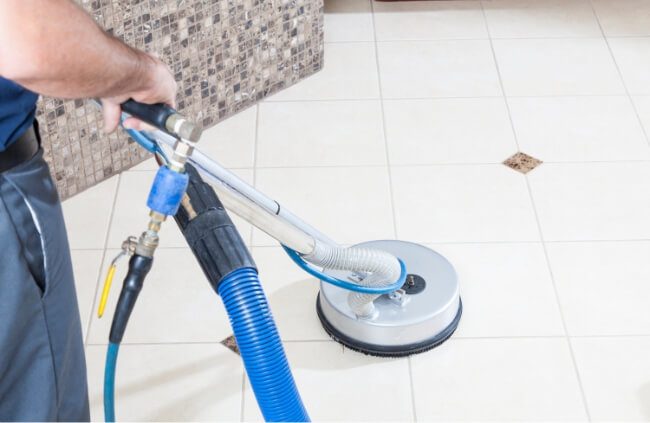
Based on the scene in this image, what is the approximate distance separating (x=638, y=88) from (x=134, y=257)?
2.71 m

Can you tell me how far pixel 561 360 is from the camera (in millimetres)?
2520

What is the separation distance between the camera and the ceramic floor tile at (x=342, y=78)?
3.62 meters

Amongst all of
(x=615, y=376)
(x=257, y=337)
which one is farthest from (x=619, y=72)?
(x=257, y=337)

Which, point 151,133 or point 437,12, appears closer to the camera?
point 151,133

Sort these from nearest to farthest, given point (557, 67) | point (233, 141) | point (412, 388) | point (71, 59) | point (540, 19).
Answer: point (71, 59) < point (412, 388) < point (233, 141) < point (557, 67) < point (540, 19)

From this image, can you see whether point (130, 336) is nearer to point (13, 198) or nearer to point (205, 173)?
point (205, 173)

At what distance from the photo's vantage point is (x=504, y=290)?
2746 millimetres

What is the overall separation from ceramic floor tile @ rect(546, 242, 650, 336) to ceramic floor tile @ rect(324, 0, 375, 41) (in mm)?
1461

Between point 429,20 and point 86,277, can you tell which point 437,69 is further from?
point 86,277

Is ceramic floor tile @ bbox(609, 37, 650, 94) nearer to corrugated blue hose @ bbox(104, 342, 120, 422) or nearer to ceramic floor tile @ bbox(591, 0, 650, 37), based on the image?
ceramic floor tile @ bbox(591, 0, 650, 37)

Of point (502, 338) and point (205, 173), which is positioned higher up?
point (205, 173)

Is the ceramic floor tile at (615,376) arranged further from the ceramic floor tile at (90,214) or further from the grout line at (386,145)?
the ceramic floor tile at (90,214)

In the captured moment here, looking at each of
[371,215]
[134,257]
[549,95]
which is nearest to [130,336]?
[371,215]

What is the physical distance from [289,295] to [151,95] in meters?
1.42
